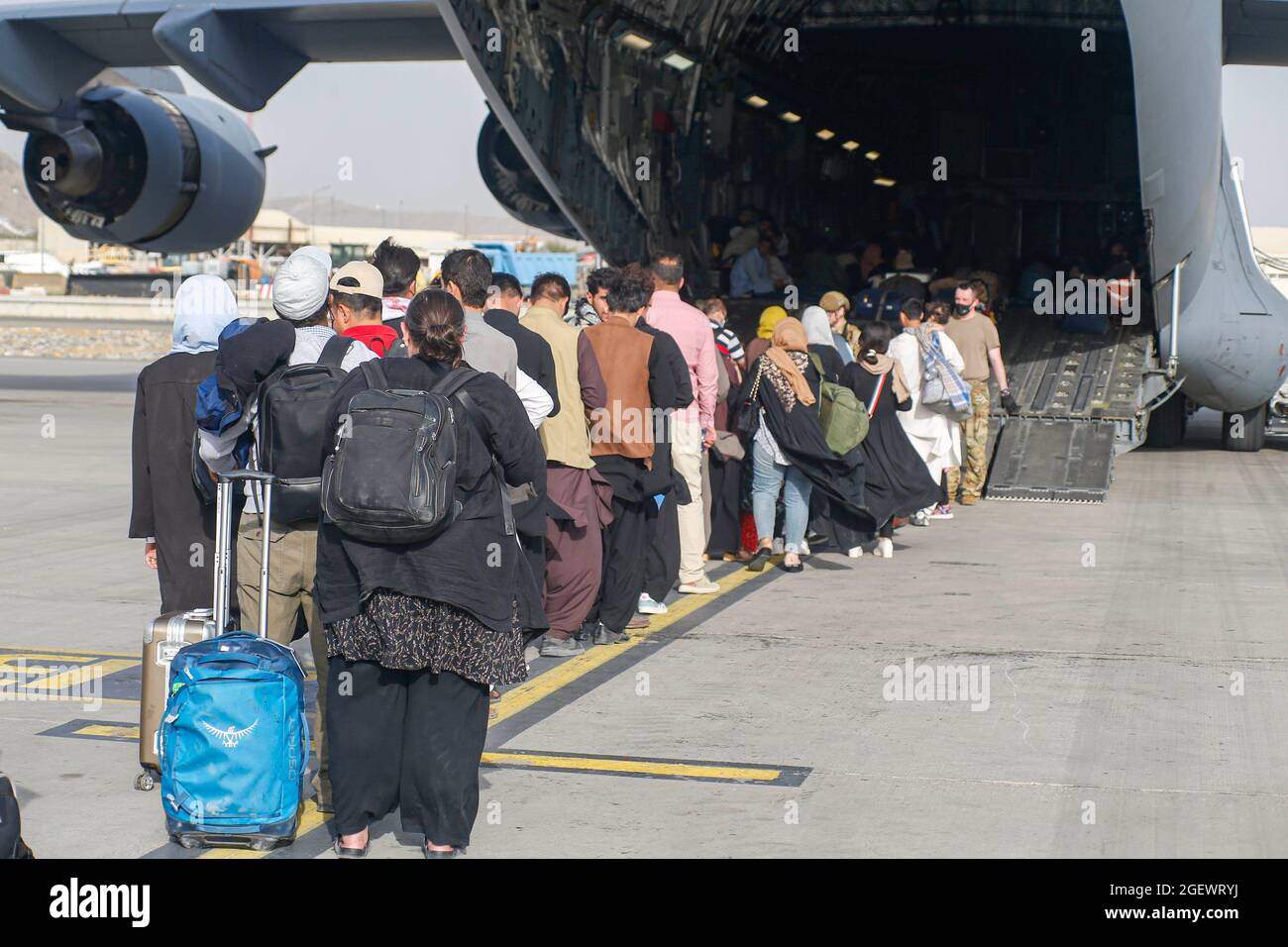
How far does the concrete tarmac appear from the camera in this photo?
4836mm

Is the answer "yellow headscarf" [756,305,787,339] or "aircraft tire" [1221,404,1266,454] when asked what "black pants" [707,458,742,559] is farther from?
"aircraft tire" [1221,404,1266,454]

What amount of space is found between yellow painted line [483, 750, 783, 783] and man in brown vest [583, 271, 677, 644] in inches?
79.8

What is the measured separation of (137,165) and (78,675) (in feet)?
37.7

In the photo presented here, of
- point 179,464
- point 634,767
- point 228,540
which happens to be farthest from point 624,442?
point 228,540

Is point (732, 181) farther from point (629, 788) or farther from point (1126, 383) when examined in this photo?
point (629, 788)

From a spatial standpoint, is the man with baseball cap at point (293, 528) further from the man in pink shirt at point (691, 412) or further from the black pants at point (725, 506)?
the black pants at point (725, 506)

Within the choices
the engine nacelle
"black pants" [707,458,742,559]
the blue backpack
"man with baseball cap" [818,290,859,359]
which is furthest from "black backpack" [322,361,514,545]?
the engine nacelle

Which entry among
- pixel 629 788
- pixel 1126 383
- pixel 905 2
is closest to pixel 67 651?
pixel 629 788

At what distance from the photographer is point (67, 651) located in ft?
23.8

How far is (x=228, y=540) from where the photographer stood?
4.95 metres

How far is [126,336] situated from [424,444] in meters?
37.1

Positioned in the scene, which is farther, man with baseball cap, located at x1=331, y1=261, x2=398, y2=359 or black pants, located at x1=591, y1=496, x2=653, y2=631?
black pants, located at x1=591, y1=496, x2=653, y2=631

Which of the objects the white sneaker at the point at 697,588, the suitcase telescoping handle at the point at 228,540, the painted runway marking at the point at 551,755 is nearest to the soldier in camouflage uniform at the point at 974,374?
the white sneaker at the point at 697,588

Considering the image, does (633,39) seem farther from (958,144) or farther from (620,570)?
(958,144)
